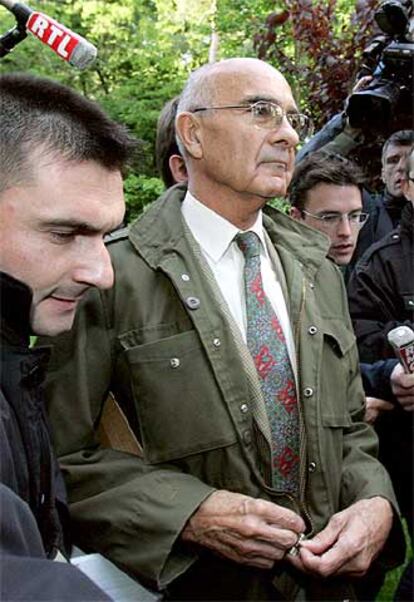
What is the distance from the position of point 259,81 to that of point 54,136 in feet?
3.06

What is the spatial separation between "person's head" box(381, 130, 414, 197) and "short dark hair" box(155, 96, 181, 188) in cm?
112

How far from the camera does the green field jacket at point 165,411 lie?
190 cm

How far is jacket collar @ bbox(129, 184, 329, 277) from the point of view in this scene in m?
2.09

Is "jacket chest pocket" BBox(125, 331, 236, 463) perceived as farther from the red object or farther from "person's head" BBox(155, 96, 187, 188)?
the red object

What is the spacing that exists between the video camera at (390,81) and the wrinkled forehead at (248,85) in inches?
31.8

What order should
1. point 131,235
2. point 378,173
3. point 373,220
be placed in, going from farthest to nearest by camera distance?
point 378,173 < point 373,220 < point 131,235

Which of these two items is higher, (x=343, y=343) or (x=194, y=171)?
(x=194, y=171)

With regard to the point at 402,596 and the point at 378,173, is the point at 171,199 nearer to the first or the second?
the point at 402,596

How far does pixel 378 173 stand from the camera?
16.9 ft

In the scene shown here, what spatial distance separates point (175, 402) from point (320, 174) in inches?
64.2

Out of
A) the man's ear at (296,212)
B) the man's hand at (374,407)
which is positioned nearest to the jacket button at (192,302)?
the man's hand at (374,407)

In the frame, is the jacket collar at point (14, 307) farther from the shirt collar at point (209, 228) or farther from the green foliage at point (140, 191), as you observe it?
the green foliage at point (140, 191)

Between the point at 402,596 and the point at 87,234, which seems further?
the point at 402,596

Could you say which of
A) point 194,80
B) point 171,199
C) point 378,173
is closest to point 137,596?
point 171,199
